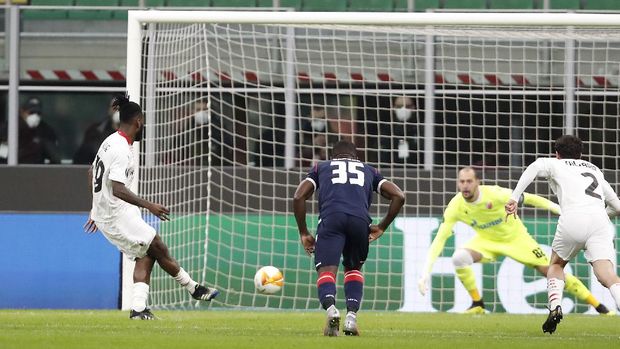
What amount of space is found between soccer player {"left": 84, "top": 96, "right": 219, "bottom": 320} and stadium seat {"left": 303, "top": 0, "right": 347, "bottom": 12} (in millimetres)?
7638

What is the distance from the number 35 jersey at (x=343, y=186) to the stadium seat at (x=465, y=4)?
8.96 meters

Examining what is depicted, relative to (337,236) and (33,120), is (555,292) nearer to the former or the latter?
(337,236)

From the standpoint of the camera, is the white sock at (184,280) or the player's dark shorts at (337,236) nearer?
the player's dark shorts at (337,236)

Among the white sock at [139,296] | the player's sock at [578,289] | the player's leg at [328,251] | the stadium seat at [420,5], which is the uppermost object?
the stadium seat at [420,5]

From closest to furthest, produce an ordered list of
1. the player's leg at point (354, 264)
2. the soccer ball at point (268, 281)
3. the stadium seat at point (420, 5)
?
the player's leg at point (354, 264) → the soccer ball at point (268, 281) → the stadium seat at point (420, 5)

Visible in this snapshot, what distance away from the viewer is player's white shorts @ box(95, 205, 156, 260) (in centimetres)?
1255

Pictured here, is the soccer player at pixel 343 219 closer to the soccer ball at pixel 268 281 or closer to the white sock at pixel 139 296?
the white sock at pixel 139 296

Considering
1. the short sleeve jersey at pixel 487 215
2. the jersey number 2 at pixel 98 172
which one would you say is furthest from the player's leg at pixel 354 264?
the short sleeve jersey at pixel 487 215

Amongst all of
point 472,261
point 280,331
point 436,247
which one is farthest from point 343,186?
point 472,261

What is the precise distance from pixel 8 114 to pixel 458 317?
650 cm

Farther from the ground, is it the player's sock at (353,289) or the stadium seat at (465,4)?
the stadium seat at (465,4)

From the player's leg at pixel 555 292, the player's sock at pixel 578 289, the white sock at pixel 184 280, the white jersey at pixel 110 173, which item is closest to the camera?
the player's leg at pixel 555 292

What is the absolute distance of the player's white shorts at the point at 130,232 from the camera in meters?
12.6

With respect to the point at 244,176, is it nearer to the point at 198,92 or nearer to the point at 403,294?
the point at 198,92
